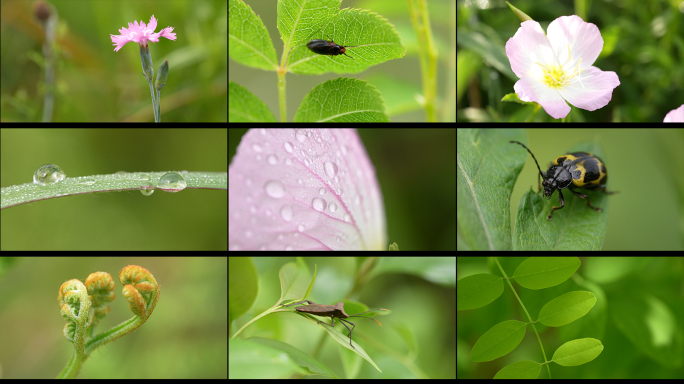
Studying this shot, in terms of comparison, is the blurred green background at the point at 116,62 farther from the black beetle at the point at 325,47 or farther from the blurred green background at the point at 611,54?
the blurred green background at the point at 611,54

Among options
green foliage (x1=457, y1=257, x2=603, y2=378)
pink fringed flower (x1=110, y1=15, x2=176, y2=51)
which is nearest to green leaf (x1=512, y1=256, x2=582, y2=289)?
green foliage (x1=457, y1=257, x2=603, y2=378)

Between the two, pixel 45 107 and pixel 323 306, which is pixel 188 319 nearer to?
pixel 323 306

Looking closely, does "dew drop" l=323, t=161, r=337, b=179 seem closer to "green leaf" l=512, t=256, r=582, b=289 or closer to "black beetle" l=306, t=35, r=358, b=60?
"black beetle" l=306, t=35, r=358, b=60

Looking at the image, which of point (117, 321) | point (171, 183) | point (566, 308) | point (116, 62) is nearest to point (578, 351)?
point (566, 308)

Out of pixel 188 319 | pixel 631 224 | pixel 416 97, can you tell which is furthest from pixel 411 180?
pixel 188 319

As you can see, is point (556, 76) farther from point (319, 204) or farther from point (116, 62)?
point (116, 62)
